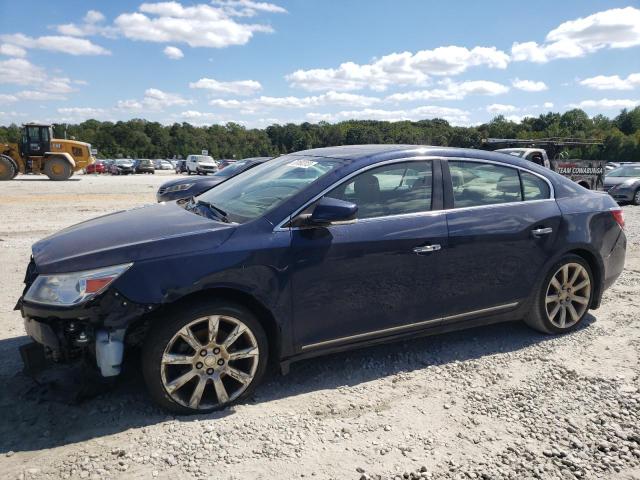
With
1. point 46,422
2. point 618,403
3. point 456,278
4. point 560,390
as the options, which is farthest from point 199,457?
point 618,403

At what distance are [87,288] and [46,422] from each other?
2.91ft

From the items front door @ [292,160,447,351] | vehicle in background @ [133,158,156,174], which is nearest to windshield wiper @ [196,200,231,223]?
front door @ [292,160,447,351]

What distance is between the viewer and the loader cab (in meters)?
27.5

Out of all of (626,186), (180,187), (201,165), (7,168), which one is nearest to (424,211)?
(180,187)

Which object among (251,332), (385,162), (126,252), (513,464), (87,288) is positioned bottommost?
(513,464)

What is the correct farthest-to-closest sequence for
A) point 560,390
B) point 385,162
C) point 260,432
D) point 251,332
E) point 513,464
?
point 385,162 → point 560,390 → point 251,332 → point 260,432 → point 513,464

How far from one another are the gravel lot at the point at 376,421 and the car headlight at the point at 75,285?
2.49 feet

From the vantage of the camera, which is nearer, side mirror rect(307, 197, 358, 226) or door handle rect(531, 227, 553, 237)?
side mirror rect(307, 197, 358, 226)

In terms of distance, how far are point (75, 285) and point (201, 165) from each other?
40732 mm

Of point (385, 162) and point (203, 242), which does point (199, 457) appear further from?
point (385, 162)

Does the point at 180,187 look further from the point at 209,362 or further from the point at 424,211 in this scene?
the point at 209,362

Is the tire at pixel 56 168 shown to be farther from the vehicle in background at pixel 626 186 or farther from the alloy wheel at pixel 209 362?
the alloy wheel at pixel 209 362

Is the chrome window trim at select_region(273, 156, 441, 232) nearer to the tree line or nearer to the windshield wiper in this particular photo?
the windshield wiper

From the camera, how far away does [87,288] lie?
110 inches
